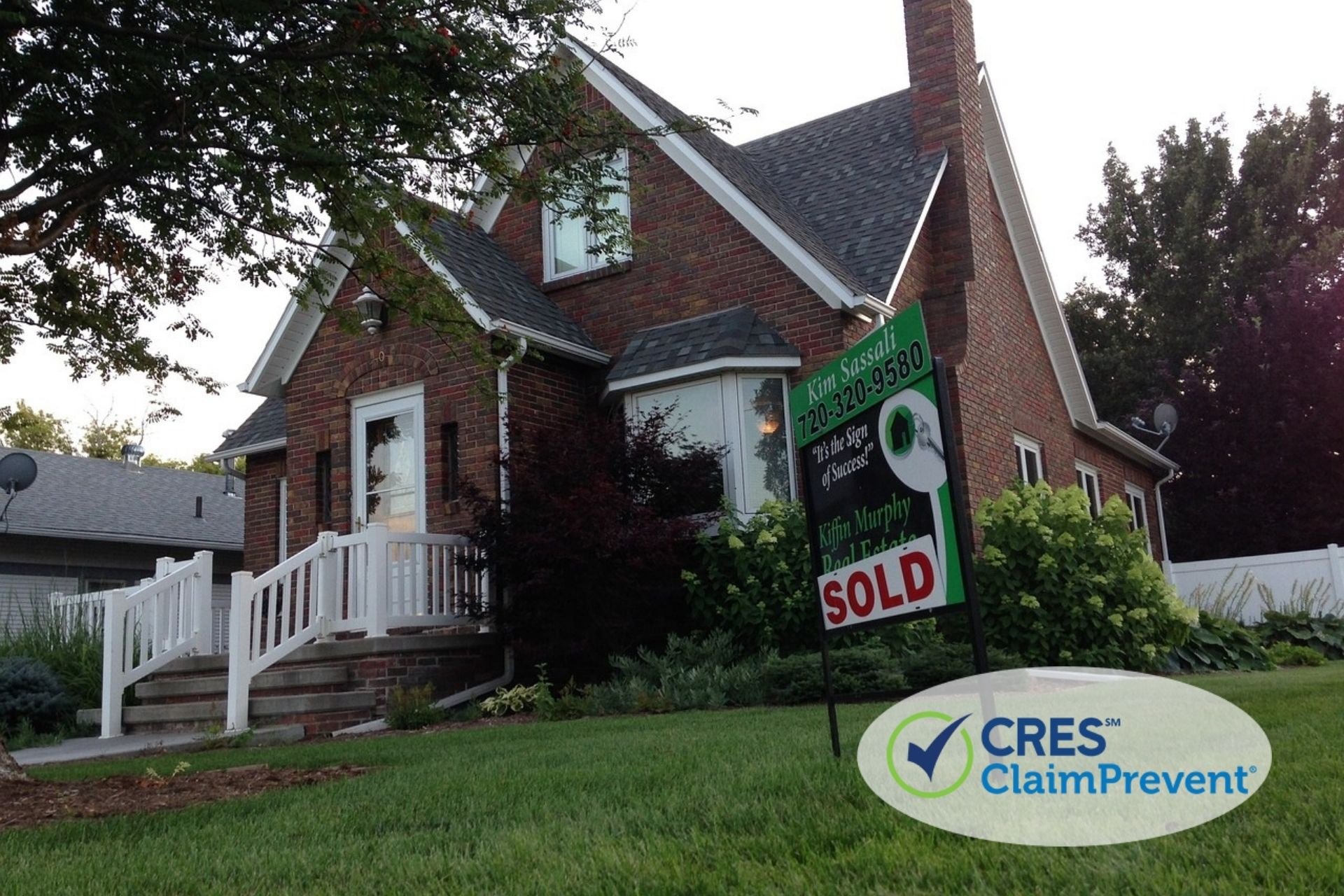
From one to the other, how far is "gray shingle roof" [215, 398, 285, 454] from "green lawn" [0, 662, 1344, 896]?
37.9 ft

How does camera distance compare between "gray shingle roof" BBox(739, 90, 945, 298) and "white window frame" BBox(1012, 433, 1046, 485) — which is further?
"white window frame" BBox(1012, 433, 1046, 485)

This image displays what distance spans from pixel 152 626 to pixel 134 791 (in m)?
6.21

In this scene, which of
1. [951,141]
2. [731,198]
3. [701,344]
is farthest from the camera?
[951,141]

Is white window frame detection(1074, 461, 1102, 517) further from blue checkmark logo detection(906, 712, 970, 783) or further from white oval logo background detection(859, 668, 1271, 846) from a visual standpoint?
blue checkmark logo detection(906, 712, 970, 783)

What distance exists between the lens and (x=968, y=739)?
4.28 m

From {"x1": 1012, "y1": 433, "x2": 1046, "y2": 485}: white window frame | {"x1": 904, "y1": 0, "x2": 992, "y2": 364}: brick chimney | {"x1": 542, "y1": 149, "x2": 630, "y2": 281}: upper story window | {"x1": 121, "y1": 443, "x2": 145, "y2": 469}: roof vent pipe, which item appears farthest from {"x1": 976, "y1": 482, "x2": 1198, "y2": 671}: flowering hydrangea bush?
{"x1": 121, "y1": 443, "x2": 145, "y2": 469}: roof vent pipe

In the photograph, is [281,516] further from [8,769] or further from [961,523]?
[961,523]

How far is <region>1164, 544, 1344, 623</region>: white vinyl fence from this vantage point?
722 inches

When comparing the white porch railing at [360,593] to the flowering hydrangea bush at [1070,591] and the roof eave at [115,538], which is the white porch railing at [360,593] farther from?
the roof eave at [115,538]

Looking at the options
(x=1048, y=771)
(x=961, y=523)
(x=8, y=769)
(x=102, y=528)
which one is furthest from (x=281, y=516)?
(x=1048, y=771)

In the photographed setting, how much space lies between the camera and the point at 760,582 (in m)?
11.1

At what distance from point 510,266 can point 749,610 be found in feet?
21.1

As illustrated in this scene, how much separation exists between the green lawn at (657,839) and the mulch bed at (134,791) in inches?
14.7

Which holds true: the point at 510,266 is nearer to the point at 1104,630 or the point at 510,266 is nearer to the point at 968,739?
the point at 1104,630
